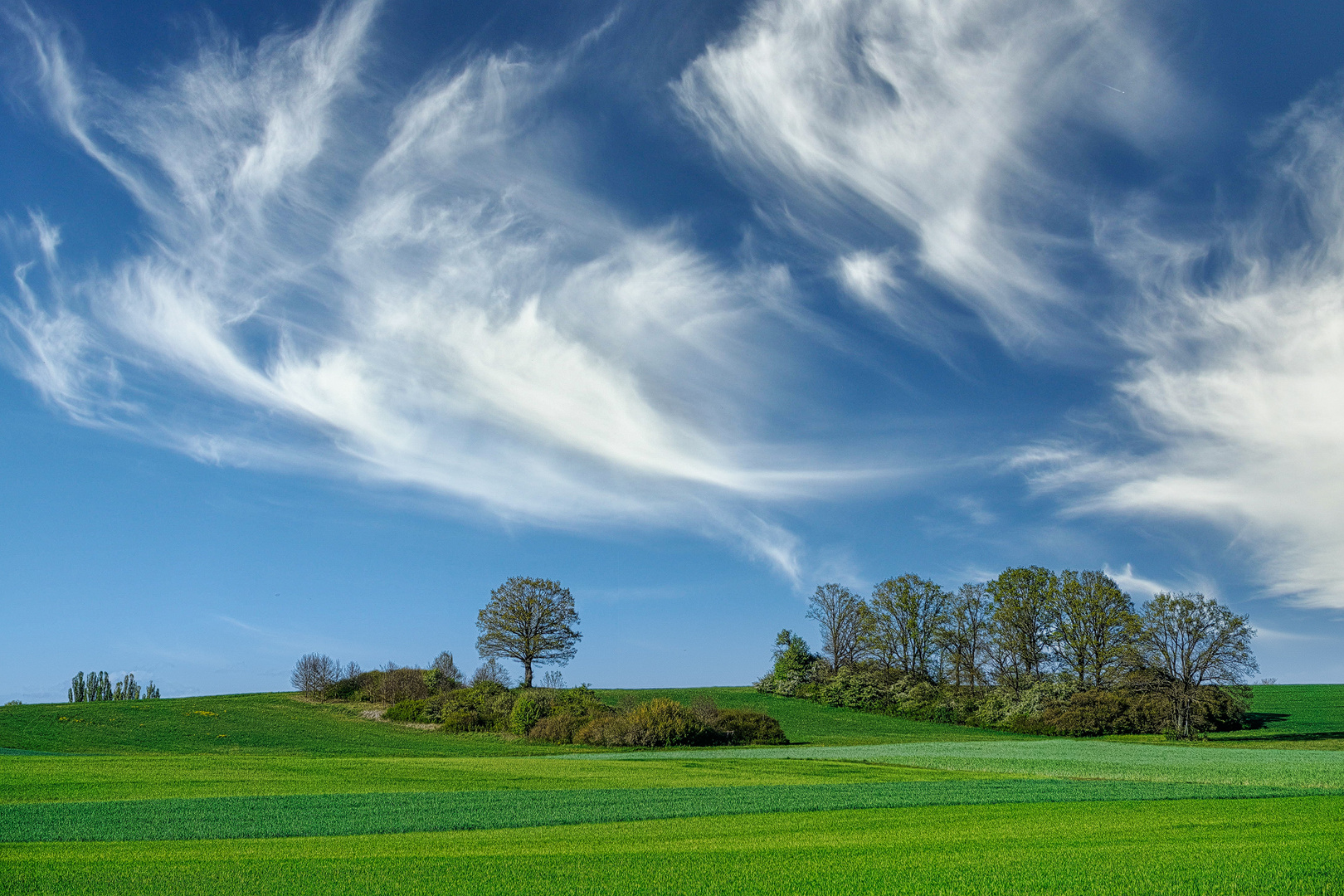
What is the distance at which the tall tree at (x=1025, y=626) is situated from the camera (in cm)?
7188

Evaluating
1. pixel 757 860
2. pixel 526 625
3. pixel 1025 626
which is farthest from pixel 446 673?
pixel 757 860

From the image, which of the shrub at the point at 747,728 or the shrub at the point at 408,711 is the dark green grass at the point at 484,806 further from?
the shrub at the point at 408,711

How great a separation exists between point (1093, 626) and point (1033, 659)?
17.9ft

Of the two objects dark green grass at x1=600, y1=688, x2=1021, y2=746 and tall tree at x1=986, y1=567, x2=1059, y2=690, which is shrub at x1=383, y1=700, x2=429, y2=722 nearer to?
dark green grass at x1=600, y1=688, x2=1021, y2=746

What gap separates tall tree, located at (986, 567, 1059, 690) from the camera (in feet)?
236

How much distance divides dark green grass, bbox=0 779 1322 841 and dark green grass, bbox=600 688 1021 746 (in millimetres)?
30957

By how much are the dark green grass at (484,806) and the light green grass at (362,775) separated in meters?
2.56

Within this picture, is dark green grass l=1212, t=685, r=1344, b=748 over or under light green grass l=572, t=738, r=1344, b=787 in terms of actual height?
under

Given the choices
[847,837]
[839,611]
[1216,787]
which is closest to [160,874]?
[847,837]

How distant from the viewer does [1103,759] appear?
121 feet

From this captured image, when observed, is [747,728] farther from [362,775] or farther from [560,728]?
[362,775]

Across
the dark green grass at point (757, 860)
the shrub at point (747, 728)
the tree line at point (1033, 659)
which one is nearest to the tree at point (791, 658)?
the tree line at point (1033, 659)

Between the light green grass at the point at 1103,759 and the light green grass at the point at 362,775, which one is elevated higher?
the light green grass at the point at 362,775

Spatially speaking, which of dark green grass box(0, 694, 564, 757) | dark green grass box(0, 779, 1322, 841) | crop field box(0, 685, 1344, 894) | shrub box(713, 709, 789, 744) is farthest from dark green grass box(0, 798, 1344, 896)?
shrub box(713, 709, 789, 744)
